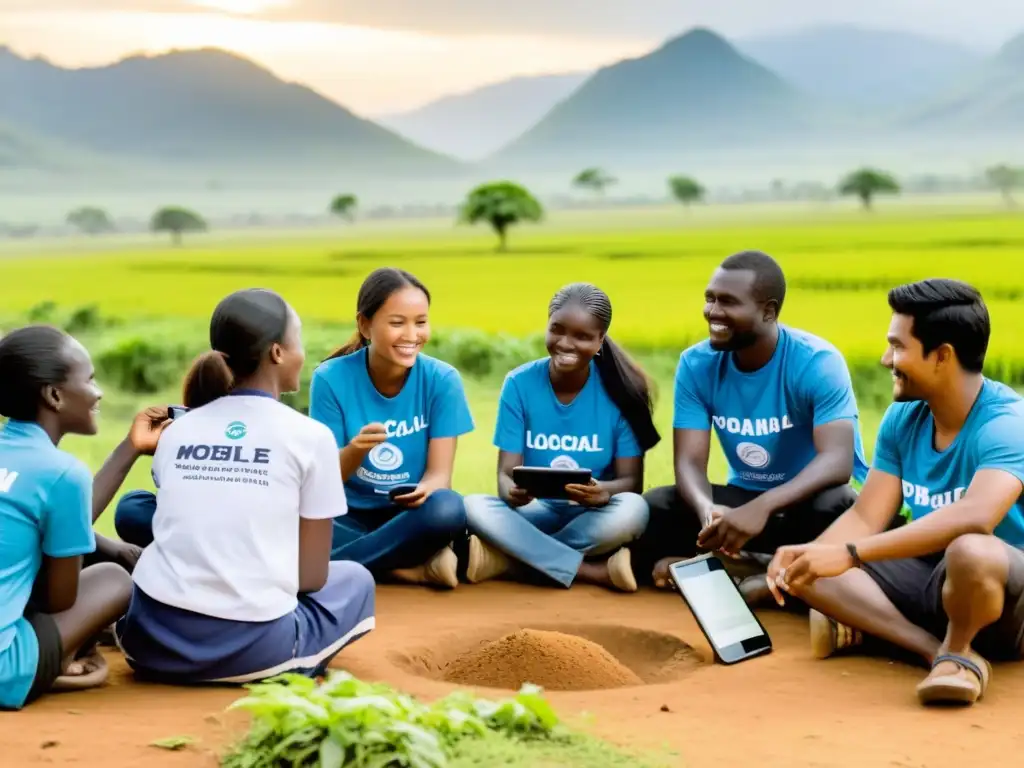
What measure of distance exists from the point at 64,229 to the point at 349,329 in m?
10.9

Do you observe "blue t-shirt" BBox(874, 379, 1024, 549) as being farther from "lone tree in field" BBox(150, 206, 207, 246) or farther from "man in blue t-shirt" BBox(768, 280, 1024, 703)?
"lone tree in field" BBox(150, 206, 207, 246)

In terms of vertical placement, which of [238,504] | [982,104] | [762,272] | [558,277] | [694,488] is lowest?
[694,488]

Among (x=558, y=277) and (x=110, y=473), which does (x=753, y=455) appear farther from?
(x=558, y=277)

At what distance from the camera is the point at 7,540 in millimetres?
3814

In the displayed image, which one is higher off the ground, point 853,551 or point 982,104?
point 982,104

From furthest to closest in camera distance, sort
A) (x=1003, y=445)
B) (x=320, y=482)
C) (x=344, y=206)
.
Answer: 1. (x=344, y=206)
2. (x=1003, y=445)
3. (x=320, y=482)

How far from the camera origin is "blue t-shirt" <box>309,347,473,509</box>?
5742 mm

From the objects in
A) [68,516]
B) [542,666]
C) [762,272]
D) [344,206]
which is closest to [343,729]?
[68,516]

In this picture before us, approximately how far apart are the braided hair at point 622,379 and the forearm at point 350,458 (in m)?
1.11

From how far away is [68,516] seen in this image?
12.7ft

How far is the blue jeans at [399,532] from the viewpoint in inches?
222

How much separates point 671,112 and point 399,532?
37995 millimetres

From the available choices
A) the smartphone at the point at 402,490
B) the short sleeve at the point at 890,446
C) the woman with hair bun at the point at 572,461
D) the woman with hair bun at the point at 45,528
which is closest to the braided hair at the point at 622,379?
the woman with hair bun at the point at 572,461

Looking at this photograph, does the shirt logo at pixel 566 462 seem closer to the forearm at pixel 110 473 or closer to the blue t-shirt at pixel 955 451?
the blue t-shirt at pixel 955 451
